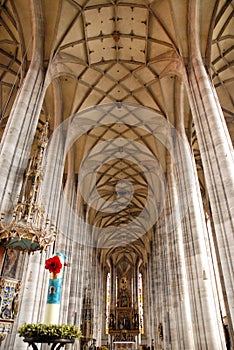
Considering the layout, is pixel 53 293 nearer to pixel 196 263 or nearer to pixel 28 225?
pixel 28 225

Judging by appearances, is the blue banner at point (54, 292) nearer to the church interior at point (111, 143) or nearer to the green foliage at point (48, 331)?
the church interior at point (111, 143)

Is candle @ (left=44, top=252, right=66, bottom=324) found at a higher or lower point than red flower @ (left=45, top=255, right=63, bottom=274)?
lower

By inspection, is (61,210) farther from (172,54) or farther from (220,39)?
(220,39)

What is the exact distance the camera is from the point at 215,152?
8.76 metres

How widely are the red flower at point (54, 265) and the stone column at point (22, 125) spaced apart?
402 cm

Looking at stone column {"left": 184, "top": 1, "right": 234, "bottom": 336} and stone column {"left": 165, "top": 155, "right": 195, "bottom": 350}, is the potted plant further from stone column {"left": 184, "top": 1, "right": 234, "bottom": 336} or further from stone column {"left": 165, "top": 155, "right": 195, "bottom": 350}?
stone column {"left": 165, "top": 155, "right": 195, "bottom": 350}

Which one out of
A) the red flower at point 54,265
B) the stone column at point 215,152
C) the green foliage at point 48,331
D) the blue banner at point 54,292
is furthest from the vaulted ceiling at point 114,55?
the green foliage at point 48,331

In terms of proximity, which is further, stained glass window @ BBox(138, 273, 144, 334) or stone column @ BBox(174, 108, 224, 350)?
stained glass window @ BBox(138, 273, 144, 334)

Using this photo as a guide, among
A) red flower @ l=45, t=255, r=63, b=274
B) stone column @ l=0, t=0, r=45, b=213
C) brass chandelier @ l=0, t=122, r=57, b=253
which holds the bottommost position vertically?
red flower @ l=45, t=255, r=63, b=274

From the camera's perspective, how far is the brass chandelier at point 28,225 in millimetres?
6902

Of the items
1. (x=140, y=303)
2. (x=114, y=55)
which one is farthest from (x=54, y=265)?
(x=140, y=303)

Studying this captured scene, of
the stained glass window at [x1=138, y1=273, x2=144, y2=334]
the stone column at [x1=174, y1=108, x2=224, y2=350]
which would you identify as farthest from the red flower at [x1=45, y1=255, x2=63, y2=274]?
the stained glass window at [x1=138, y1=273, x2=144, y2=334]

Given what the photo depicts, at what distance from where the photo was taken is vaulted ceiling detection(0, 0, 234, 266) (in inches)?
466

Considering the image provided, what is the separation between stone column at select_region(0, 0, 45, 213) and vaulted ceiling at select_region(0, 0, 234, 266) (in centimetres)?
33
